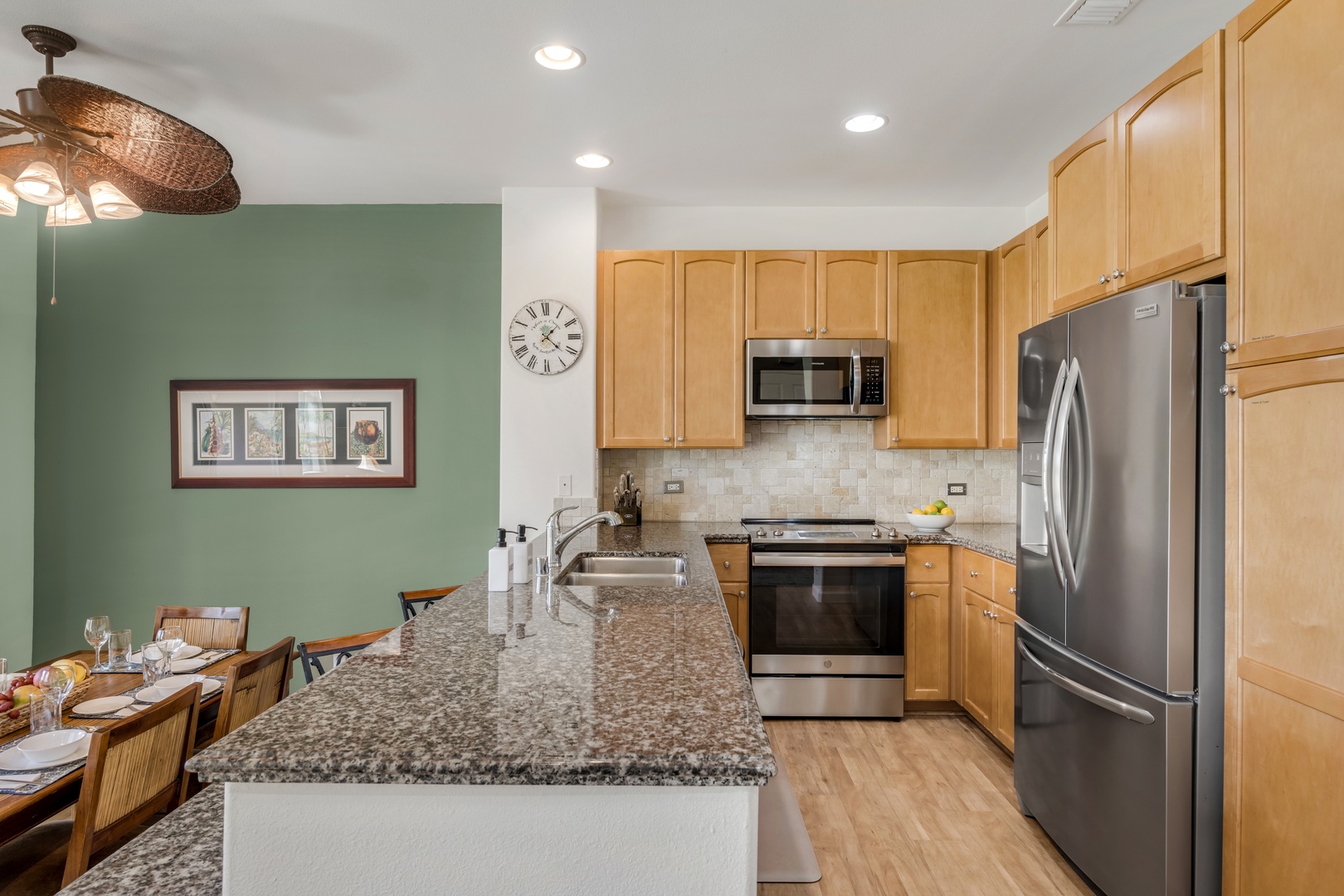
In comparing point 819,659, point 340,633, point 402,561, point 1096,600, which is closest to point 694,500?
point 819,659

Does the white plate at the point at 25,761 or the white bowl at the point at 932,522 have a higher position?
the white bowl at the point at 932,522

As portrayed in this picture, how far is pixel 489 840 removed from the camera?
98 centimetres

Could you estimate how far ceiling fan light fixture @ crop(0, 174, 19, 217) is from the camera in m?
1.99

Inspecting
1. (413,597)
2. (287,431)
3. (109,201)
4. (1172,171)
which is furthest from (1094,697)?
(287,431)

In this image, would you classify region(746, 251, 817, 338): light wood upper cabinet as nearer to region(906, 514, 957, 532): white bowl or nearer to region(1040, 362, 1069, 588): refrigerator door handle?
region(906, 514, 957, 532): white bowl

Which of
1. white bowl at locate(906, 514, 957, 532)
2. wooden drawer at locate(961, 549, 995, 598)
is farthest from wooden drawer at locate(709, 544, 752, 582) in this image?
wooden drawer at locate(961, 549, 995, 598)

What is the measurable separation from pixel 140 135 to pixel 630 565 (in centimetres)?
196

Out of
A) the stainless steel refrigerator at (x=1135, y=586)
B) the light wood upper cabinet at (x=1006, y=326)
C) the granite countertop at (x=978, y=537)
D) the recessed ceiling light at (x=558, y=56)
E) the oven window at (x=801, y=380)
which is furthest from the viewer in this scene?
the oven window at (x=801, y=380)

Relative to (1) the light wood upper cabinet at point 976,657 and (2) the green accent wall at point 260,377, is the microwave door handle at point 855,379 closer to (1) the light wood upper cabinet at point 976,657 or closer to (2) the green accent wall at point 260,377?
(1) the light wood upper cabinet at point 976,657

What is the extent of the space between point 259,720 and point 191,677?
1480 mm

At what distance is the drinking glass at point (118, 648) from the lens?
2250mm

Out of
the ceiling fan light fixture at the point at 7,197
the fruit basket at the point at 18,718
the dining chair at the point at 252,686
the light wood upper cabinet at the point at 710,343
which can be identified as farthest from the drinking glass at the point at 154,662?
the light wood upper cabinet at the point at 710,343

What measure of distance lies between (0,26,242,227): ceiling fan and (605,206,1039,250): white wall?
6.67ft

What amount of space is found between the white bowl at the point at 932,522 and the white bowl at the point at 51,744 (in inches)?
126
